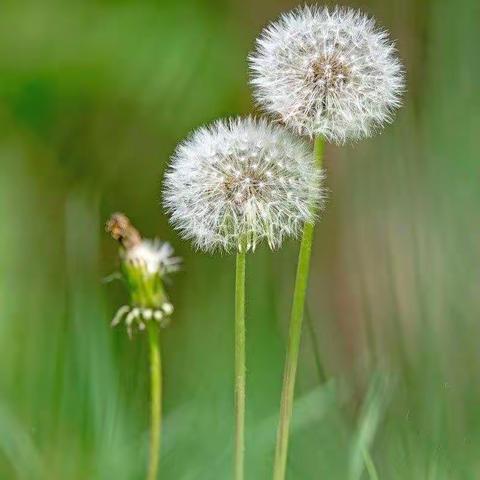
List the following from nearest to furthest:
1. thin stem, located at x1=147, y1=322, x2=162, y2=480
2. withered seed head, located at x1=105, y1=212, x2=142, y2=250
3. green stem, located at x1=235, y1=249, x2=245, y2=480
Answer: green stem, located at x1=235, y1=249, x2=245, y2=480 < thin stem, located at x1=147, y1=322, x2=162, y2=480 < withered seed head, located at x1=105, y1=212, x2=142, y2=250

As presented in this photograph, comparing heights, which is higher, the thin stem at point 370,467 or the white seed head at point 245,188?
the white seed head at point 245,188

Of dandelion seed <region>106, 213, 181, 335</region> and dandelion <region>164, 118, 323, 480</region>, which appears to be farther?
dandelion seed <region>106, 213, 181, 335</region>

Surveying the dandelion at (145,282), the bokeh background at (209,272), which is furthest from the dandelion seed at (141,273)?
the bokeh background at (209,272)

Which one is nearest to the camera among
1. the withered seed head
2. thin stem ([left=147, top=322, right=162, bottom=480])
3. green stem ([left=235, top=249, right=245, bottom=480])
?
green stem ([left=235, top=249, right=245, bottom=480])

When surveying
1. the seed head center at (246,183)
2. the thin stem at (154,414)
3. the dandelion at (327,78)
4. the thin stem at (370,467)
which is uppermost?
the dandelion at (327,78)

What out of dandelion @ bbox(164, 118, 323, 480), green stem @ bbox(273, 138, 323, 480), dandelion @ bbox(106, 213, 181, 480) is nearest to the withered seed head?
dandelion @ bbox(106, 213, 181, 480)

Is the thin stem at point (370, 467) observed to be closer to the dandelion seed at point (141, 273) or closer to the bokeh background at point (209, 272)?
the bokeh background at point (209, 272)

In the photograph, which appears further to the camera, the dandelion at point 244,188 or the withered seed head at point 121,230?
the withered seed head at point 121,230

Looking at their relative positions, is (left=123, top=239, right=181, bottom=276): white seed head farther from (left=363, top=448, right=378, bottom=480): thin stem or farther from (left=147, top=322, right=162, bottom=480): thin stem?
(left=363, top=448, right=378, bottom=480): thin stem

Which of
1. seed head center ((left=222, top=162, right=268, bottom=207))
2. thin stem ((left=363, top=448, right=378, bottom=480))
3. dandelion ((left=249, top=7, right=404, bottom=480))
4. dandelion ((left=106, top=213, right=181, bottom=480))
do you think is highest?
dandelion ((left=249, top=7, right=404, bottom=480))
